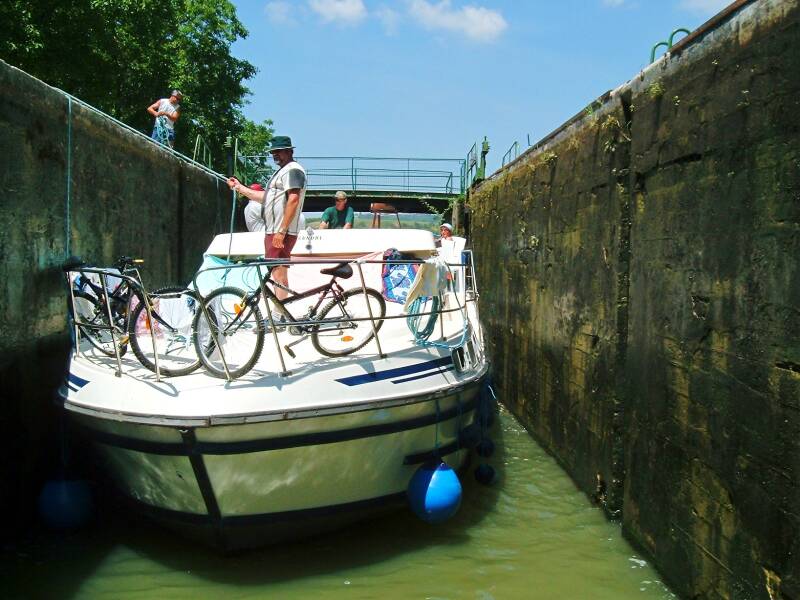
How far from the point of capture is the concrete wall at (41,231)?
5246 mm

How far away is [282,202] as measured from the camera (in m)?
5.93

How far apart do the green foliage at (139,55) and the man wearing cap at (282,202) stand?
12.3 meters

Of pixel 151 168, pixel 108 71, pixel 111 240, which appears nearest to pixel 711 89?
pixel 111 240

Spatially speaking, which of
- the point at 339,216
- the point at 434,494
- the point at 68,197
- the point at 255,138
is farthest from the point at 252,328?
the point at 255,138

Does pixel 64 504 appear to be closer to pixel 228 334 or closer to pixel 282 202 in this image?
pixel 228 334

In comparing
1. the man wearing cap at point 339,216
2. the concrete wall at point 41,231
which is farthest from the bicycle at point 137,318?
the man wearing cap at point 339,216

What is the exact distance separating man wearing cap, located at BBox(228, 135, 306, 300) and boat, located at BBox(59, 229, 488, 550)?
2.58 ft

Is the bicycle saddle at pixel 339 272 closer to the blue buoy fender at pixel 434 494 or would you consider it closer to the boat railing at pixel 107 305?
the boat railing at pixel 107 305

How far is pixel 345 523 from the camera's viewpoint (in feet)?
16.9

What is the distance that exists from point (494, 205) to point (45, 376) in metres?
7.23

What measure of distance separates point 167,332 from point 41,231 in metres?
1.29

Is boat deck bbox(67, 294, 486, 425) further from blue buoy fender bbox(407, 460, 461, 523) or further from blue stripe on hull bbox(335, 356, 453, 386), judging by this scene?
blue buoy fender bbox(407, 460, 461, 523)

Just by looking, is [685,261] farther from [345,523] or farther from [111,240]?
[111,240]

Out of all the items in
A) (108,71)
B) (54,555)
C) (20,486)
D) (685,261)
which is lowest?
(54,555)
